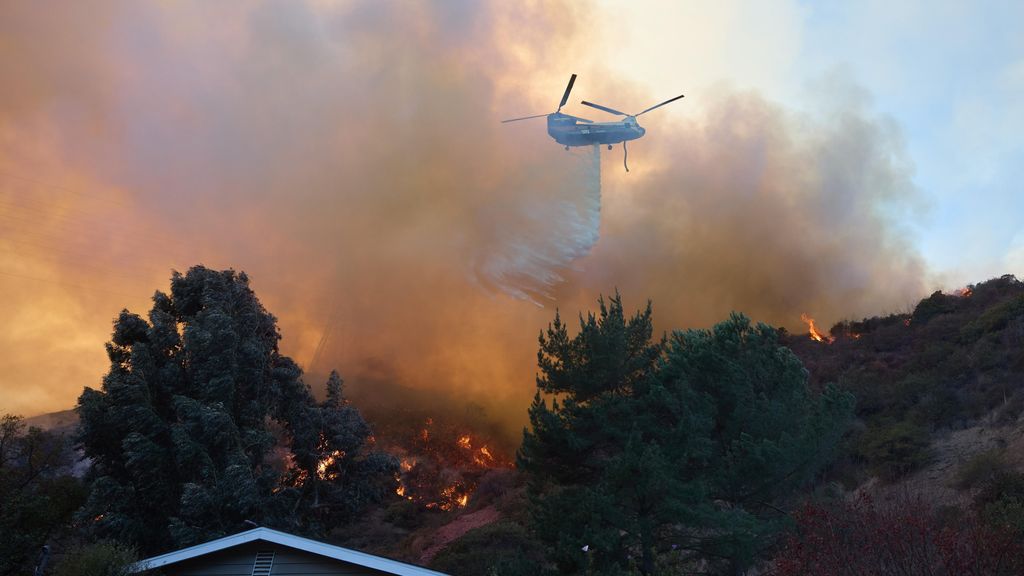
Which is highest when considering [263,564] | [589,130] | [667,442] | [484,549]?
[589,130]

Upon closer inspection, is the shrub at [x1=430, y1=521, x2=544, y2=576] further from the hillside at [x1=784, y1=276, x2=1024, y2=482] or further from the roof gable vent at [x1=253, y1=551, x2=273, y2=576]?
the roof gable vent at [x1=253, y1=551, x2=273, y2=576]

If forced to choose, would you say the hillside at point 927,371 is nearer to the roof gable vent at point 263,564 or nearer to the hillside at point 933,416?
the hillside at point 933,416

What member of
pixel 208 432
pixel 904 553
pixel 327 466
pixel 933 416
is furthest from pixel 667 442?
pixel 933 416

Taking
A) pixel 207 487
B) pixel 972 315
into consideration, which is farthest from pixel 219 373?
pixel 972 315

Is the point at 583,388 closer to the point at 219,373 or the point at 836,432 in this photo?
the point at 836,432

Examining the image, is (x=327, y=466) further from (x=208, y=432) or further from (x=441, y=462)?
(x=441, y=462)

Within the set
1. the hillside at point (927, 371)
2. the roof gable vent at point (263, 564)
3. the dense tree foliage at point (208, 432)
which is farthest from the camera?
the hillside at point (927, 371)

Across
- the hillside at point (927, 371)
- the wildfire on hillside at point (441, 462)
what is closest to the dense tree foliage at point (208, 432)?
the wildfire on hillside at point (441, 462)
